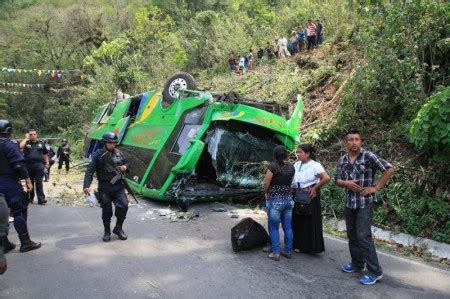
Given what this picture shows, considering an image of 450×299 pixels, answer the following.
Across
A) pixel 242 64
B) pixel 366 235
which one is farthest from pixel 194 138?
pixel 242 64

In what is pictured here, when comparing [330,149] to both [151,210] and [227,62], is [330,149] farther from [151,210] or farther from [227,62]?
[227,62]

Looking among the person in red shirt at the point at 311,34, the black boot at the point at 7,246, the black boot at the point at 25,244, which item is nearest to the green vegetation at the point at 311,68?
the person in red shirt at the point at 311,34

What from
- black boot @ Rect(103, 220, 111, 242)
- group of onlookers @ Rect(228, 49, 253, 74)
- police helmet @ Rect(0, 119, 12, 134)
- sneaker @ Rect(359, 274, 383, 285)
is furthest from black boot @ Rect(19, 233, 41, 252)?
group of onlookers @ Rect(228, 49, 253, 74)

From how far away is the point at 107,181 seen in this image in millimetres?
6691

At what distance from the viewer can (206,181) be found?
396 inches

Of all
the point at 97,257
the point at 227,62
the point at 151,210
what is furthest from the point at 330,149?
the point at 227,62

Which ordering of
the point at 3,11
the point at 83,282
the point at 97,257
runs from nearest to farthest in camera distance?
the point at 83,282 < the point at 97,257 < the point at 3,11

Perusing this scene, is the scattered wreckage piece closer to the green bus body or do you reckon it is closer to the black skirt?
the green bus body

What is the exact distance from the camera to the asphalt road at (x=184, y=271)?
187 inches

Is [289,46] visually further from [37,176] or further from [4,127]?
[4,127]

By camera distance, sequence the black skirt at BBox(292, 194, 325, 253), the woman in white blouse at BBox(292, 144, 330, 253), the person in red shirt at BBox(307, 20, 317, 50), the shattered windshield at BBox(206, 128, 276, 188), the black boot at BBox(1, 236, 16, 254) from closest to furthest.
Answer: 1. the woman in white blouse at BBox(292, 144, 330, 253)
2. the black skirt at BBox(292, 194, 325, 253)
3. the black boot at BBox(1, 236, 16, 254)
4. the shattered windshield at BBox(206, 128, 276, 188)
5. the person in red shirt at BBox(307, 20, 317, 50)

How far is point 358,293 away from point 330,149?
563cm

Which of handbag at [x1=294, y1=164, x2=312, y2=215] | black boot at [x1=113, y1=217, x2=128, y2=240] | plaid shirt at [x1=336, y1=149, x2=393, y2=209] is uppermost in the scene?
plaid shirt at [x1=336, y1=149, x2=393, y2=209]

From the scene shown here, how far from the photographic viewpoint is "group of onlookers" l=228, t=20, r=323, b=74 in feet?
59.0
